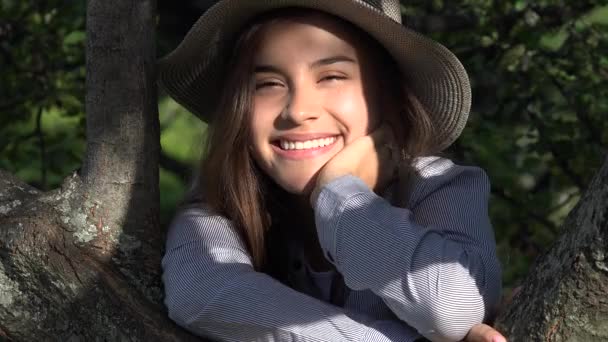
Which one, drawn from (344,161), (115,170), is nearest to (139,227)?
(115,170)

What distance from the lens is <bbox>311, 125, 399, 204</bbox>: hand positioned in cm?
237

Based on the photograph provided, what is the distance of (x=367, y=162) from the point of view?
8.13 ft

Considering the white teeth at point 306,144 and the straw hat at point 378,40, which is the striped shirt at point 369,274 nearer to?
the white teeth at point 306,144

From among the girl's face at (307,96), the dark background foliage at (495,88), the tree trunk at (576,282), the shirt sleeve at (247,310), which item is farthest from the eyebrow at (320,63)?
the dark background foliage at (495,88)

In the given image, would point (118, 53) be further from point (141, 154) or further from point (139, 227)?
point (139, 227)

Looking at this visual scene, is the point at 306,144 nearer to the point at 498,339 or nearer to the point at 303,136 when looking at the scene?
the point at 303,136

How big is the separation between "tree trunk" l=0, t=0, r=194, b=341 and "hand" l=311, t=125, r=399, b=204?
428mm

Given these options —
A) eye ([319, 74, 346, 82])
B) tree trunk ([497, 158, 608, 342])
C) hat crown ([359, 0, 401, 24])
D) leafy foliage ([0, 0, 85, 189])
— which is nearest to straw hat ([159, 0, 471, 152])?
hat crown ([359, 0, 401, 24])

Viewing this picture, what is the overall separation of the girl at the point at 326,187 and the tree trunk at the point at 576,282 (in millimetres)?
132

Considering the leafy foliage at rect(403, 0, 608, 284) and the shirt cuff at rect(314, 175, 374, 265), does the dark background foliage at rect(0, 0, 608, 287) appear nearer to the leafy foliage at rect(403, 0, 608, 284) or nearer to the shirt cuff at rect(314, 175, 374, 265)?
the leafy foliage at rect(403, 0, 608, 284)

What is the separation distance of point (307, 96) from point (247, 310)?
53cm

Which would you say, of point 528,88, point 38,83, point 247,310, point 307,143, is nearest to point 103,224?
point 247,310

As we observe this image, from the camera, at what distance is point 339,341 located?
7.12 ft

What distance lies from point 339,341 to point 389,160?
562 mm
